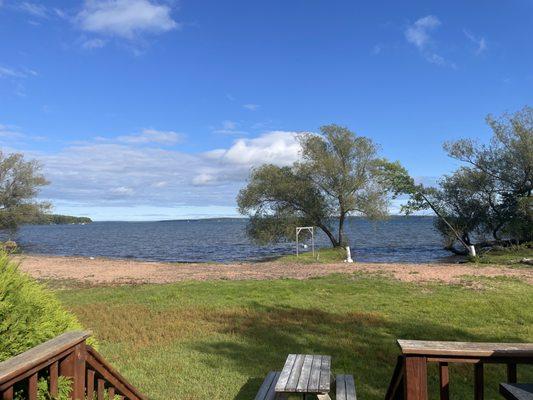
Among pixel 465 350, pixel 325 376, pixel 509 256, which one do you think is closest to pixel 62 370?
pixel 325 376

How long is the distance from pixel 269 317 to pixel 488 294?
6549 mm

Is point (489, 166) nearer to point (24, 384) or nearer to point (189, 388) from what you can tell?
point (189, 388)

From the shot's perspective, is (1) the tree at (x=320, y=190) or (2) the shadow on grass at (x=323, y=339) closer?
(2) the shadow on grass at (x=323, y=339)

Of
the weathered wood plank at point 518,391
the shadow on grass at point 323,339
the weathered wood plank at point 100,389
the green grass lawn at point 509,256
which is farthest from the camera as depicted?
the green grass lawn at point 509,256

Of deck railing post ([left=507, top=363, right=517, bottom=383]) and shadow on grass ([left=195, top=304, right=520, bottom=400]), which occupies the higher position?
deck railing post ([left=507, top=363, right=517, bottom=383])

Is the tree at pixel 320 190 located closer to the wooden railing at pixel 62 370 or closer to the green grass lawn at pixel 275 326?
the green grass lawn at pixel 275 326

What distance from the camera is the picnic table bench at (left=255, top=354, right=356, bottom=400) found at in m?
4.84

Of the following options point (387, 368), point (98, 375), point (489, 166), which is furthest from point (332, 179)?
point (98, 375)

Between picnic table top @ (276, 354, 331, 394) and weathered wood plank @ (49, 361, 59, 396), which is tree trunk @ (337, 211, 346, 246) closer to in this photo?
picnic table top @ (276, 354, 331, 394)

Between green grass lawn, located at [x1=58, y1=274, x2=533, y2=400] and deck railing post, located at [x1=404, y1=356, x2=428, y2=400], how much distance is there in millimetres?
3063

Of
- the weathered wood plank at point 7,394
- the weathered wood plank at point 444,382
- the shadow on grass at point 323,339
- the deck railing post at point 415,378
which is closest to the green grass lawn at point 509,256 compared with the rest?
the shadow on grass at point 323,339

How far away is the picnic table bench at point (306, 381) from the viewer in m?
4.84

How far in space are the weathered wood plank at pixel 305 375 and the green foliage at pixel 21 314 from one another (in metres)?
2.37

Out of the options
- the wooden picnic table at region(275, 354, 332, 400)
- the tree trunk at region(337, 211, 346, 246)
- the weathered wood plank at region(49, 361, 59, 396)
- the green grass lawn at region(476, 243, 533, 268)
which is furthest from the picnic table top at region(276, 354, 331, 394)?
the tree trunk at region(337, 211, 346, 246)
